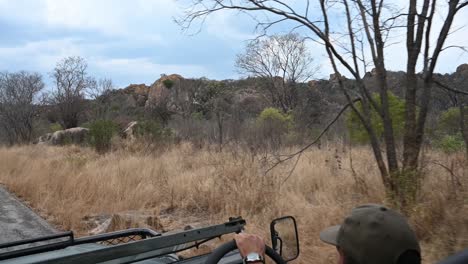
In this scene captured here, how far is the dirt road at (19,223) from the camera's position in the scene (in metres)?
7.43

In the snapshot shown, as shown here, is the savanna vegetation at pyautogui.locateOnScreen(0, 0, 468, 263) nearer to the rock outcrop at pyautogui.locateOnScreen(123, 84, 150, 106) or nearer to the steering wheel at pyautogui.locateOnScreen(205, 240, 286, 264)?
the steering wheel at pyautogui.locateOnScreen(205, 240, 286, 264)

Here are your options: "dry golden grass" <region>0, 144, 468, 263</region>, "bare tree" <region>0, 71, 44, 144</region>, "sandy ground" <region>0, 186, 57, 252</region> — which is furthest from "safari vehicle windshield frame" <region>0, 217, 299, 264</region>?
"bare tree" <region>0, 71, 44, 144</region>

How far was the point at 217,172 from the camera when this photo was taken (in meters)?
9.90

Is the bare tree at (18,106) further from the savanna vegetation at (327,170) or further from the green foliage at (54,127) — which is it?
the savanna vegetation at (327,170)

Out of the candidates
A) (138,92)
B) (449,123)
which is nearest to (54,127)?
(138,92)

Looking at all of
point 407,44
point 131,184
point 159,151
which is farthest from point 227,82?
point 407,44

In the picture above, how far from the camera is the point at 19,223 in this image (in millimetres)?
8297

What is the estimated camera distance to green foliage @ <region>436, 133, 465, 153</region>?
8211mm

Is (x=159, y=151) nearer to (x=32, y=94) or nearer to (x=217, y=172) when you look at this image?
(x=217, y=172)

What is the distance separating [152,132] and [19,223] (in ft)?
39.0

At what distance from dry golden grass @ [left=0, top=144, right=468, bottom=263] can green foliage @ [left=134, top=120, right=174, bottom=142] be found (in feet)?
17.3

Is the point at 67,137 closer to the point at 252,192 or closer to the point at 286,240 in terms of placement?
the point at 252,192

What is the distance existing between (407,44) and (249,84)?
4694cm

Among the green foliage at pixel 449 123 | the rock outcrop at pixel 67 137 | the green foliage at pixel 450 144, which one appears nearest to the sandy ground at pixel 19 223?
the green foliage at pixel 450 144
